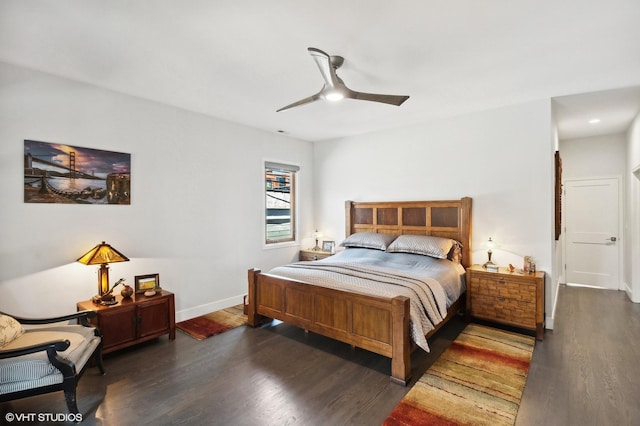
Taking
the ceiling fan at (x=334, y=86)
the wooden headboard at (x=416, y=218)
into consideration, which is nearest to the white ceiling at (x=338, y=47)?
the ceiling fan at (x=334, y=86)

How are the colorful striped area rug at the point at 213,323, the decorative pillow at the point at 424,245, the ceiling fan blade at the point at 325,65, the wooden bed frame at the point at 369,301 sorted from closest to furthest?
1. the ceiling fan blade at the point at 325,65
2. the wooden bed frame at the point at 369,301
3. the colorful striped area rug at the point at 213,323
4. the decorative pillow at the point at 424,245

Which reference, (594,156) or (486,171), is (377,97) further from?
(594,156)

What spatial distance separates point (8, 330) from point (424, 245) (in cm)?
410

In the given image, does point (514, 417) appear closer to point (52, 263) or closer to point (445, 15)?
point (445, 15)

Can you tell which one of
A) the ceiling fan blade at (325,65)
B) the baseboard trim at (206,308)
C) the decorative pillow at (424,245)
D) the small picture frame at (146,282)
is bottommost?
the baseboard trim at (206,308)

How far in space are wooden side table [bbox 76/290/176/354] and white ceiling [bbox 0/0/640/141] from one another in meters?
2.23

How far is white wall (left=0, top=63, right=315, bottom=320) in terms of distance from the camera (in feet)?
9.19

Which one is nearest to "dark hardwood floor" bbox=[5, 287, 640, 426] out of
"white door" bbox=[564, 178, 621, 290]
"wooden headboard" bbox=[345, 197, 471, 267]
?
"wooden headboard" bbox=[345, 197, 471, 267]

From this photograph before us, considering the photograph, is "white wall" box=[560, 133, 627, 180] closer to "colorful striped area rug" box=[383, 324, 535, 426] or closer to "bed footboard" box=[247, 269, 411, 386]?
"colorful striped area rug" box=[383, 324, 535, 426]

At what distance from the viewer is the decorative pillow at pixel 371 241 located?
14.8ft

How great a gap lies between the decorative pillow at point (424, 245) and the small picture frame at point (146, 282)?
2950mm

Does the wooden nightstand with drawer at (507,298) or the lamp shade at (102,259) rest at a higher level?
the lamp shade at (102,259)

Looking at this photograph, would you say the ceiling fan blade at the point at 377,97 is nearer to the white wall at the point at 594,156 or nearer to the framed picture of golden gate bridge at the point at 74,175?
the framed picture of golden gate bridge at the point at 74,175

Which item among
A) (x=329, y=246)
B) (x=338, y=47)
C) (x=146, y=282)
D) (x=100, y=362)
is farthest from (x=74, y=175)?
(x=329, y=246)
